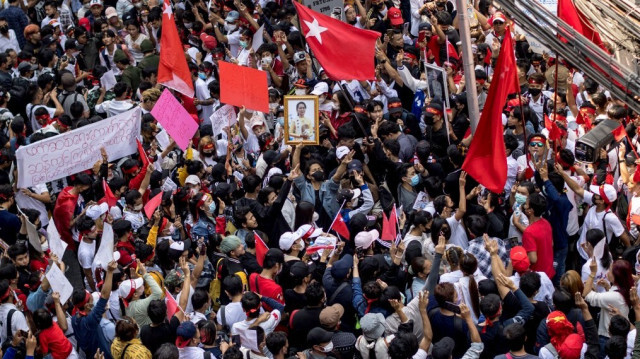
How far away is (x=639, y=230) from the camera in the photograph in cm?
1116

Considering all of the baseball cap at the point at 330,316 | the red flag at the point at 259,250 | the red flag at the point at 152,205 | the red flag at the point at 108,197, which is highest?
the baseball cap at the point at 330,316

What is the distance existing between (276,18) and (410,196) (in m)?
5.71

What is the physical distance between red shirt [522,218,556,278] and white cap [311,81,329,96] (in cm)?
402

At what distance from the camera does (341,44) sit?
1374 centimetres

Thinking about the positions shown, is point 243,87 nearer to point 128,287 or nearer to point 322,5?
point 322,5

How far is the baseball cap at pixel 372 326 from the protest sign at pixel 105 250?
8.45 feet

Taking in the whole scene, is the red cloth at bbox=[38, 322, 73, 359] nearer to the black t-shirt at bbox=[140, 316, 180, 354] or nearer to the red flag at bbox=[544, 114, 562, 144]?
the black t-shirt at bbox=[140, 316, 180, 354]

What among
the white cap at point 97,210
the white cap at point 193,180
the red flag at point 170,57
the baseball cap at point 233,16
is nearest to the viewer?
the white cap at point 97,210

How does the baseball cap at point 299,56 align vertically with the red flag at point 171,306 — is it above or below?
below

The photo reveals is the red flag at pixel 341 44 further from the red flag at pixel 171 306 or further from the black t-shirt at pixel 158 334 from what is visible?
the black t-shirt at pixel 158 334

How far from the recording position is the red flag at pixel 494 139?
449 inches

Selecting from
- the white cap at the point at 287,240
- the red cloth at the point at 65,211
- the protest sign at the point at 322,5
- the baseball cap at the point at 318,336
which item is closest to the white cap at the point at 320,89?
the protest sign at the point at 322,5

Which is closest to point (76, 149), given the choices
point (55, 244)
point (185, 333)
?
point (55, 244)

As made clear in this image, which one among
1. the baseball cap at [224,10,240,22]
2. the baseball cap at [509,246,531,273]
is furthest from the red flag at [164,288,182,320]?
the baseball cap at [224,10,240,22]
